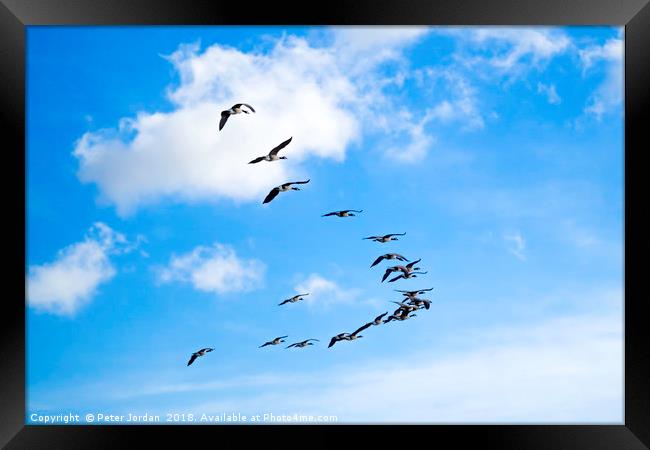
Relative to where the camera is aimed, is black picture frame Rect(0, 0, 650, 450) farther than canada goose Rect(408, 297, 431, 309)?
No

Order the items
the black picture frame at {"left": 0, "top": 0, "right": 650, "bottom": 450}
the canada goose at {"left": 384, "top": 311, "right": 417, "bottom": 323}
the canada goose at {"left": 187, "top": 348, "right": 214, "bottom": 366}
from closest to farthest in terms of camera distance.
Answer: the black picture frame at {"left": 0, "top": 0, "right": 650, "bottom": 450}
the canada goose at {"left": 384, "top": 311, "right": 417, "bottom": 323}
the canada goose at {"left": 187, "top": 348, "right": 214, "bottom": 366}

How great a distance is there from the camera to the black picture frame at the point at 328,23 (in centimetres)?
658

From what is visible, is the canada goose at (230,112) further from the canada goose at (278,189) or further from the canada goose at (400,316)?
the canada goose at (400,316)

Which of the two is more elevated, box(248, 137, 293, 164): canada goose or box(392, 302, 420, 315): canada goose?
box(248, 137, 293, 164): canada goose

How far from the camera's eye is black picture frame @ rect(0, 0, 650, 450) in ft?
21.6

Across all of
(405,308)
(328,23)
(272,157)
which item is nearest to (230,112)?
(272,157)

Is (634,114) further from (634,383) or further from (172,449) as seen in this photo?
(172,449)

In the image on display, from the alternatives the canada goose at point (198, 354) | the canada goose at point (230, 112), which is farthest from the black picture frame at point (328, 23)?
the canada goose at point (198, 354)

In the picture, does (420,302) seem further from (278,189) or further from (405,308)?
(278,189)

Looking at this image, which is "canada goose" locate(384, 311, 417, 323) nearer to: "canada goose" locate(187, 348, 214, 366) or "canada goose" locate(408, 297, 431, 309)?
"canada goose" locate(408, 297, 431, 309)

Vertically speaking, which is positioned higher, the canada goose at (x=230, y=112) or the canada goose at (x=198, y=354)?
the canada goose at (x=230, y=112)

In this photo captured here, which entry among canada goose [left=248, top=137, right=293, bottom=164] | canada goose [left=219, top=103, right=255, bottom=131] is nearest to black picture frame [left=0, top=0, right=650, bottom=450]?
canada goose [left=219, top=103, right=255, bottom=131]

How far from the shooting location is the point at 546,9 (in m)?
6.71

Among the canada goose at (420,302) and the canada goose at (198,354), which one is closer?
the canada goose at (420,302)
